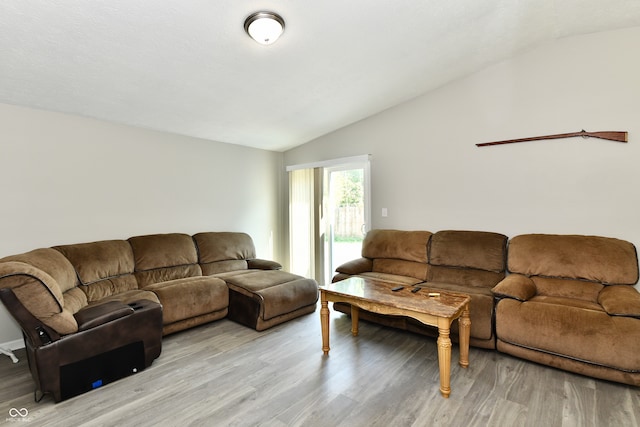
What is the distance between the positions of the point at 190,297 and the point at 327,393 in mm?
1771

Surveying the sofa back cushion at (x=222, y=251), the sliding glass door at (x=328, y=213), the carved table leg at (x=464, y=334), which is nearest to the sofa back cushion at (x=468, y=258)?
the carved table leg at (x=464, y=334)

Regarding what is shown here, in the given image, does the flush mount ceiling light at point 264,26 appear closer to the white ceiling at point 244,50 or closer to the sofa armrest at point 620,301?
the white ceiling at point 244,50

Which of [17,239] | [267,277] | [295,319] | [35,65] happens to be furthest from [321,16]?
[17,239]

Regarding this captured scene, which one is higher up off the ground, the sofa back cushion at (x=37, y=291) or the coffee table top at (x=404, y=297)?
the sofa back cushion at (x=37, y=291)

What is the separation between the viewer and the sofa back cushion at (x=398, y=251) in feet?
11.9

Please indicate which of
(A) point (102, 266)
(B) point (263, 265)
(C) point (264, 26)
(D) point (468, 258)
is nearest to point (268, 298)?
(B) point (263, 265)

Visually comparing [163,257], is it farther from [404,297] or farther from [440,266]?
[440,266]

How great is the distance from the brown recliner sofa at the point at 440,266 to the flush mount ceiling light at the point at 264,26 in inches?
96.9

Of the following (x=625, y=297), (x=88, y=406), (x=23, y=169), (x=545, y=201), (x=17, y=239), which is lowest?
(x=88, y=406)

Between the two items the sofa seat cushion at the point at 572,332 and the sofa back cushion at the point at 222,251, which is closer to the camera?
the sofa seat cushion at the point at 572,332

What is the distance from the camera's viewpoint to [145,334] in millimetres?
2480

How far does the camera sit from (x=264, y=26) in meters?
2.13

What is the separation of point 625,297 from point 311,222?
11.6 feet

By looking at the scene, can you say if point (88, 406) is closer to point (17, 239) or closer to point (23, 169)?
point (17, 239)
